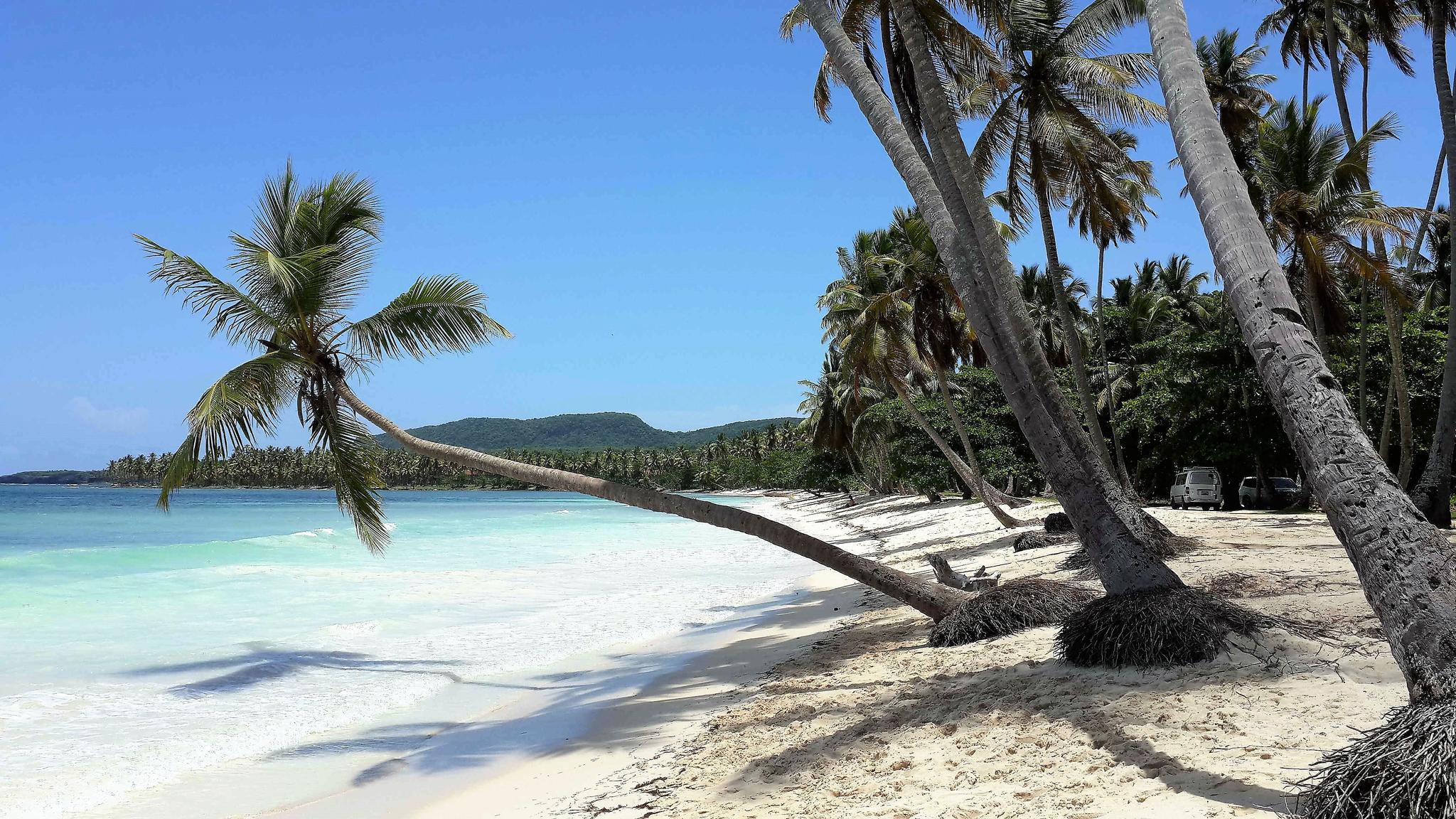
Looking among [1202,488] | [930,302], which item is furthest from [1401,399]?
[1202,488]

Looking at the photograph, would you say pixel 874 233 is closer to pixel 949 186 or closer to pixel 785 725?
pixel 949 186

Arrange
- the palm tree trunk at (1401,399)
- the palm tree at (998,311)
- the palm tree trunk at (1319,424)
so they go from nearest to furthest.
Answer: the palm tree trunk at (1319,424)
the palm tree at (998,311)
the palm tree trunk at (1401,399)

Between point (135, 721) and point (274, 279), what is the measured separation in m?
4.51

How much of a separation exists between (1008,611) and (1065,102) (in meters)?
10.9

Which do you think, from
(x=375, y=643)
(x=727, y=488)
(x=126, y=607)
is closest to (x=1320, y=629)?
(x=375, y=643)

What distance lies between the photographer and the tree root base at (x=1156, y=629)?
5.60 metres

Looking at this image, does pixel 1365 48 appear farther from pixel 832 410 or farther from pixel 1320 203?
pixel 832 410

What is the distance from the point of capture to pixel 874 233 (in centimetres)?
2923

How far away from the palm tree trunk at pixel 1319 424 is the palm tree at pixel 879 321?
1661 centimetres

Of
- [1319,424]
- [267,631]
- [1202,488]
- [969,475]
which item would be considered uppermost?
[1319,424]

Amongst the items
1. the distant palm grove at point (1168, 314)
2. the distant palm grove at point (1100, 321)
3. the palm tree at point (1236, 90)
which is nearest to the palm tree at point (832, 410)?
the distant palm grove at point (1168, 314)

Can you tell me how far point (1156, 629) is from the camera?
5.72 m

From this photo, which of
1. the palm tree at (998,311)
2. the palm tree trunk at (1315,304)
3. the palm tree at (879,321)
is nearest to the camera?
the palm tree at (998,311)

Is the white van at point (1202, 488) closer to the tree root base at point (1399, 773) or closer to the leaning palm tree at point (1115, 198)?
the leaning palm tree at point (1115, 198)
